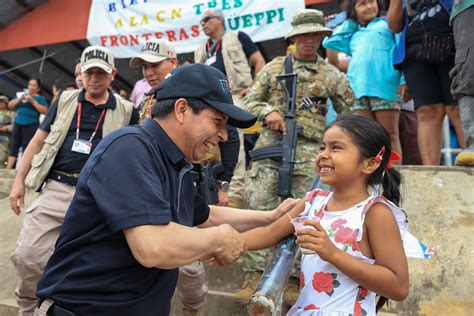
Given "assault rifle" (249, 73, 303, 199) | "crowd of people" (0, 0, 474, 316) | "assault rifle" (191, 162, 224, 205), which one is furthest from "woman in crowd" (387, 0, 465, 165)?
"assault rifle" (191, 162, 224, 205)

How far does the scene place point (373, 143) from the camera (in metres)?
2.04

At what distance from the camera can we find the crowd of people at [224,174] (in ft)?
5.34

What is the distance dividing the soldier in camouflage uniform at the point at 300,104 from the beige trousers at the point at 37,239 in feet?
4.20

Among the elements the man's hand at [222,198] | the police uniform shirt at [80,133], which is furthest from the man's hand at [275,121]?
the police uniform shirt at [80,133]

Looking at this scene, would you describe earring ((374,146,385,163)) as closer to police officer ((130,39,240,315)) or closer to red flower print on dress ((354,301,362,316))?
red flower print on dress ((354,301,362,316))

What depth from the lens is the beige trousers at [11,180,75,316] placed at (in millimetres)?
3027

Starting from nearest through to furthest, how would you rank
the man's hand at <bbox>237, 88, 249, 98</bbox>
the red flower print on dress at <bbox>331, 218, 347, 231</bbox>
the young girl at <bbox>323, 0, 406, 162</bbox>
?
the red flower print on dress at <bbox>331, 218, 347, 231</bbox> < the young girl at <bbox>323, 0, 406, 162</bbox> < the man's hand at <bbox>237, 88, 249, 98</bbox>

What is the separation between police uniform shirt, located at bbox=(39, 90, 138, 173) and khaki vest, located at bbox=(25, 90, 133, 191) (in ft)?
0.11

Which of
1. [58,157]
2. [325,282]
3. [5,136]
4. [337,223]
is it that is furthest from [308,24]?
[5,136]

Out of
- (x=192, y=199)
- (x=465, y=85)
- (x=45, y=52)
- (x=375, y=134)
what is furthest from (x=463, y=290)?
(x=45, y=52)

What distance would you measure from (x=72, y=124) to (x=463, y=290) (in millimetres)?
2770

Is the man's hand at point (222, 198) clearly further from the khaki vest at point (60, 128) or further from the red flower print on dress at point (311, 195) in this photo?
the red flower print on dress at point (311, 195)

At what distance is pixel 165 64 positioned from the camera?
12.2 ft

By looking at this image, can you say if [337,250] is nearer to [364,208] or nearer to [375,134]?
[364,208]
